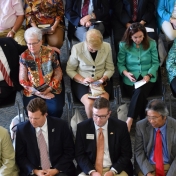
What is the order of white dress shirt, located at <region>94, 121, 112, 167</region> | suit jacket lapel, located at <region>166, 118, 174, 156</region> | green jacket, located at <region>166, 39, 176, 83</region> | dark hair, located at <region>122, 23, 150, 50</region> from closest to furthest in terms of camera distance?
suit jacket lapel, located at <region>166, 118, 174, 156</region> < white dress shirt, located at <region>94, 121, 112, 167</region> < dark hair, located at <region>122, 23, 150, 50</region> < green jacket, located at <region>166, 39, 176, 83</region>

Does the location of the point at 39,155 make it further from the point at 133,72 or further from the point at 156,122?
the point at 133,72

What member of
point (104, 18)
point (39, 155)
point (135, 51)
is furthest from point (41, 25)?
point (39, 155)

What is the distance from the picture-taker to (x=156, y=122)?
13.1 ft

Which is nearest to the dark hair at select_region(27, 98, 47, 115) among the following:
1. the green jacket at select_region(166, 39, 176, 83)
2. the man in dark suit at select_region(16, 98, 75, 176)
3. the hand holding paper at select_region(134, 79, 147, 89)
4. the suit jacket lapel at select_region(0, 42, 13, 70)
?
the man in dark suit at select_region(16, 98, 75, 176)

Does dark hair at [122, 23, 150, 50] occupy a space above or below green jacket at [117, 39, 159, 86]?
above

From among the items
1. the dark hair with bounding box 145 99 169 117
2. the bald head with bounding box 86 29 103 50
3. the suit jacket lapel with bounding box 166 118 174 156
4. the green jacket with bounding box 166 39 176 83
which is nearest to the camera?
the dark hair with bounding box 145 99 169 117

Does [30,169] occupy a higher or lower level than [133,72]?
lower

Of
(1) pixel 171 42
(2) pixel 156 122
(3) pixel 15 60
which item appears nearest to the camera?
(2) pixel 156 122

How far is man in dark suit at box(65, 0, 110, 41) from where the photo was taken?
225 inches

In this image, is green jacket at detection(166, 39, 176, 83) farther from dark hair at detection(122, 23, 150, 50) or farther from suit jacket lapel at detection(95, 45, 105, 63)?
suit jacket lapel at detection(95, 45, 105, 63)

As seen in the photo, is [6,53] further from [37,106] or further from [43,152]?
[43,152]

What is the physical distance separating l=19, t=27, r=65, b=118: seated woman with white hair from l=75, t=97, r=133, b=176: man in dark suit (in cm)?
84

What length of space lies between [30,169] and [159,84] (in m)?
1.89

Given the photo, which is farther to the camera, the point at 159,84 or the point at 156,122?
the point at 159,84
